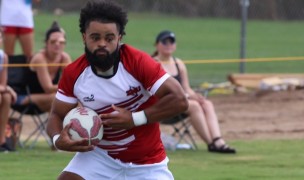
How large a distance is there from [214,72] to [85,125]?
50.7ft

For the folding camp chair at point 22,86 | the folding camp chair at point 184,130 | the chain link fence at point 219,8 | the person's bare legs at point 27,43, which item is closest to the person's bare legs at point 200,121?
the folding camp chair at point 184,130

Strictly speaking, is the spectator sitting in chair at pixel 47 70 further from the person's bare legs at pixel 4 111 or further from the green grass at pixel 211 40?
the green grass at pixel 211 40

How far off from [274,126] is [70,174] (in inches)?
Result: 331

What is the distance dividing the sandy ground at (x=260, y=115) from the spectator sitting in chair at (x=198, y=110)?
1410 mm

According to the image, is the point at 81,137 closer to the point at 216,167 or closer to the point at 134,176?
the point at 134,176

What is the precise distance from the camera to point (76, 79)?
6.50 metres

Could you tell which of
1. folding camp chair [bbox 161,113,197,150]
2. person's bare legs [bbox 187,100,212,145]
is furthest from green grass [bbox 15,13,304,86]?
person's bare legs [bbox 187,100,212,145]

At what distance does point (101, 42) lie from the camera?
6262mm

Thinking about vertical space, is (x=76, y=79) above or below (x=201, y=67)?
above

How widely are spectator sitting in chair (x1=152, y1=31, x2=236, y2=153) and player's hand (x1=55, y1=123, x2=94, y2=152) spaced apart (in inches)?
229

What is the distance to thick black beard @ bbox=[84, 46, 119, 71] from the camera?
246 inches

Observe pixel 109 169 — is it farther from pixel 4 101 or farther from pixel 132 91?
pixel 4 101

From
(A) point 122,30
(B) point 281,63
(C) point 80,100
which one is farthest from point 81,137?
(B) point 281,63

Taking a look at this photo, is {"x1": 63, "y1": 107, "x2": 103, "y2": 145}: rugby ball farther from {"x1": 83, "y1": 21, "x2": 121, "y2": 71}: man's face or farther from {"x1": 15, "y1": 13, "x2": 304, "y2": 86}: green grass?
{"x1": 15, "y1": 13, "x2": 304, "y2": 86}: green grass
